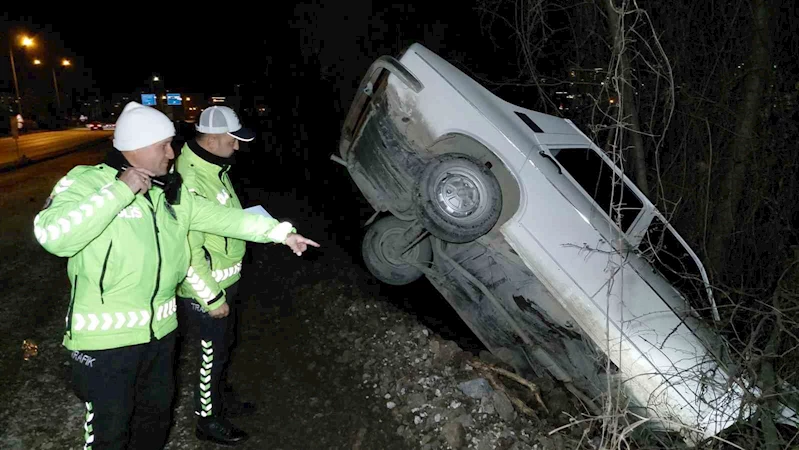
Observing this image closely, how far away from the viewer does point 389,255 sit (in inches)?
184

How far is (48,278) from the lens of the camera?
529 centimetres

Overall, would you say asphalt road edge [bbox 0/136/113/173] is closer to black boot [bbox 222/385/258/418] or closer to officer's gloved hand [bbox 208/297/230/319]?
black boot [bbox 222/385/258/418]

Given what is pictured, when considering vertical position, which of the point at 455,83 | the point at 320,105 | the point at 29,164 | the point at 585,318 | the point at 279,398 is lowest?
the point at 29,164

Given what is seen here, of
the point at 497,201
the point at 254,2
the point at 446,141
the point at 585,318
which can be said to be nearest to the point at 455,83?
the point at 446,141

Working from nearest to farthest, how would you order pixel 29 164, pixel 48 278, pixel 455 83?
pixel 455 83 < pixel 48 278 < pixel 29 164

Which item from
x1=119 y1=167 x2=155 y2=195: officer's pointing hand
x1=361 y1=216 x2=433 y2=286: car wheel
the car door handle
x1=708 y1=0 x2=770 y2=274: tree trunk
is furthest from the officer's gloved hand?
x1=708 y1=0 x2=770 y2=274: tree trunk

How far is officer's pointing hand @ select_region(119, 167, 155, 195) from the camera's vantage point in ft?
6.40

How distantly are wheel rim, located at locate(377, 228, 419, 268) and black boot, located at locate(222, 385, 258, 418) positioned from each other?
1720 millimetres

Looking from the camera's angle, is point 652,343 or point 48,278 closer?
point 652,343

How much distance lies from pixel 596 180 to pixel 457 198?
1071 mm

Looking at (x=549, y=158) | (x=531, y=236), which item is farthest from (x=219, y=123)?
(x=549, y=158)

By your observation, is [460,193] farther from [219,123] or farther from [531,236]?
[219,123]

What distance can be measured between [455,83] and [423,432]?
2.46m

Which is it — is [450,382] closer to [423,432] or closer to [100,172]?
[423,432]
